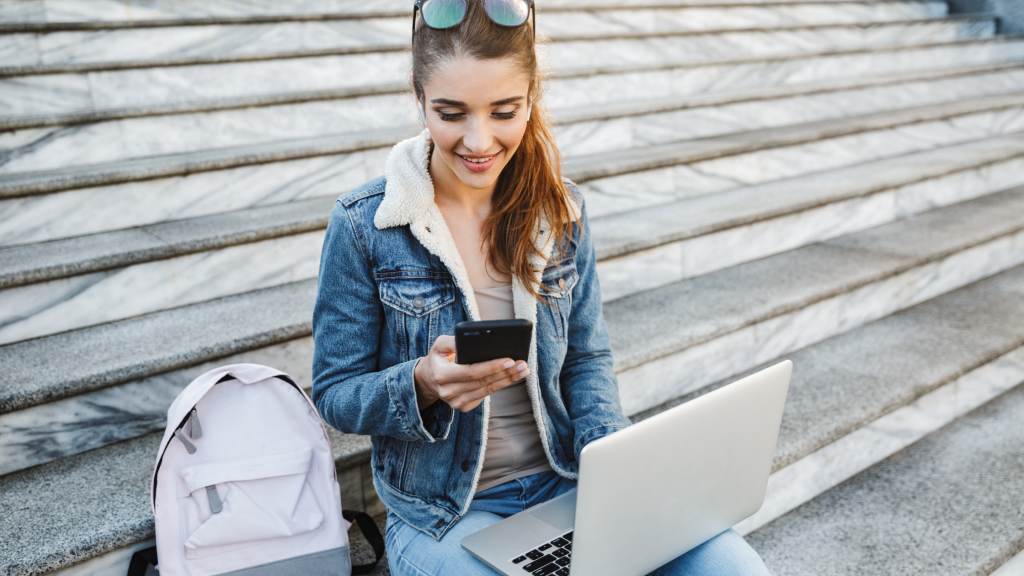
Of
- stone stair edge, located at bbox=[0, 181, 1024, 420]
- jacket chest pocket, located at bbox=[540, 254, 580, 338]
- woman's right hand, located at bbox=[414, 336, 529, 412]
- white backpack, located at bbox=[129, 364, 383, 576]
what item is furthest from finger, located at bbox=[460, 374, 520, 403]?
stone stair edge, located at bbox=[0, 181, 1024, 420]

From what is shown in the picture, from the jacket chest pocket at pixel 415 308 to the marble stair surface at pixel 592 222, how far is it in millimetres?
435

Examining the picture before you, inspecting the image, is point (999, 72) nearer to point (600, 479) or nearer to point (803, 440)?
point (803, 440)

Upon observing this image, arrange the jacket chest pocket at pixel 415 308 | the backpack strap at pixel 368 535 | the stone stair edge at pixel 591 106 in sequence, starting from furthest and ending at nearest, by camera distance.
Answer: the stone stair edge at pixel 591 106
the backpack strap at pixel 368 535
the jacket chest pocket at pixel 415 308

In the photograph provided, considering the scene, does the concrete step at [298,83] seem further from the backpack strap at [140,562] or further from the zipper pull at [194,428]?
the backpack strap at [140,562]

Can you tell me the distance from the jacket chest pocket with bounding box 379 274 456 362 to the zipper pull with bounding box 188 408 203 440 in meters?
0.38

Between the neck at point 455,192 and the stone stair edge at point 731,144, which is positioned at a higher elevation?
the neck at point 455,192

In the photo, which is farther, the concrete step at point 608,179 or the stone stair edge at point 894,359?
the concrete step at point 608,179

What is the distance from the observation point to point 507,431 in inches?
51.9

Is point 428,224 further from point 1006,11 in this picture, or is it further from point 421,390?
point 1006,11

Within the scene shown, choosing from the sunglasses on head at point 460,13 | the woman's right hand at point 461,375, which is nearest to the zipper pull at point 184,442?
the woman's right hand at point 461,375

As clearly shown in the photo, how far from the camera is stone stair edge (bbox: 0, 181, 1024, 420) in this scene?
1.65 m

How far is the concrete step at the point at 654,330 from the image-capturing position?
1.68 metres

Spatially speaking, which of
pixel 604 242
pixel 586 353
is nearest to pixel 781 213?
pixel 604 242

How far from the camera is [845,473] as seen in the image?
208 cm
